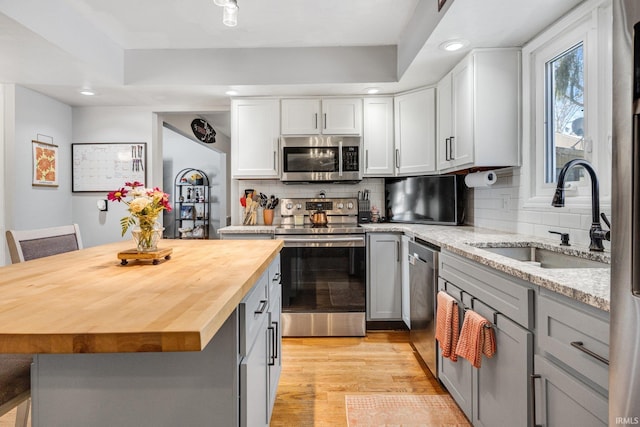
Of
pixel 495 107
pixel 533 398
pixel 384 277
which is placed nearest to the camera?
pixel 533 398

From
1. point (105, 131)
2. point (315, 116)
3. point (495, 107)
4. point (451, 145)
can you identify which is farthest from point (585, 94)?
point (105, 131)

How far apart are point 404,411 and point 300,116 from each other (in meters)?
2.58

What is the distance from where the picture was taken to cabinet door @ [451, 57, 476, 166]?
2.43m

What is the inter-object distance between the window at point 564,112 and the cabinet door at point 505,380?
1152 mm

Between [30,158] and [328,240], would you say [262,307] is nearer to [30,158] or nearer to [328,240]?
[328,240]

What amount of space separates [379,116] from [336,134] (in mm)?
458

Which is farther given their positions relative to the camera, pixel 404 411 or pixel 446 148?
pixel 446 148

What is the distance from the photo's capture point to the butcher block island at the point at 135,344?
661 mm

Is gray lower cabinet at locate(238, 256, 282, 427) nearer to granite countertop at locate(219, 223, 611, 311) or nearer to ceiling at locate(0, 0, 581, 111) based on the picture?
granite countertop at locate(219, 223, 611, 311)

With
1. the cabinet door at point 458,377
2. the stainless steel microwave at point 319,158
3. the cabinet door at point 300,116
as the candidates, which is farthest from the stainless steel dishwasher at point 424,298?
the cabinet door at point 300,116

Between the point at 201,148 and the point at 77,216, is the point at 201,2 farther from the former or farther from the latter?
the point at 201,148

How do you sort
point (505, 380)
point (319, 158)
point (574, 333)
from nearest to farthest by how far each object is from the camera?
point (574, 333)
point (505, 380)
point (319, 158)

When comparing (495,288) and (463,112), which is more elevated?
(463,112)

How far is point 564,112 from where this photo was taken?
6.68ft
